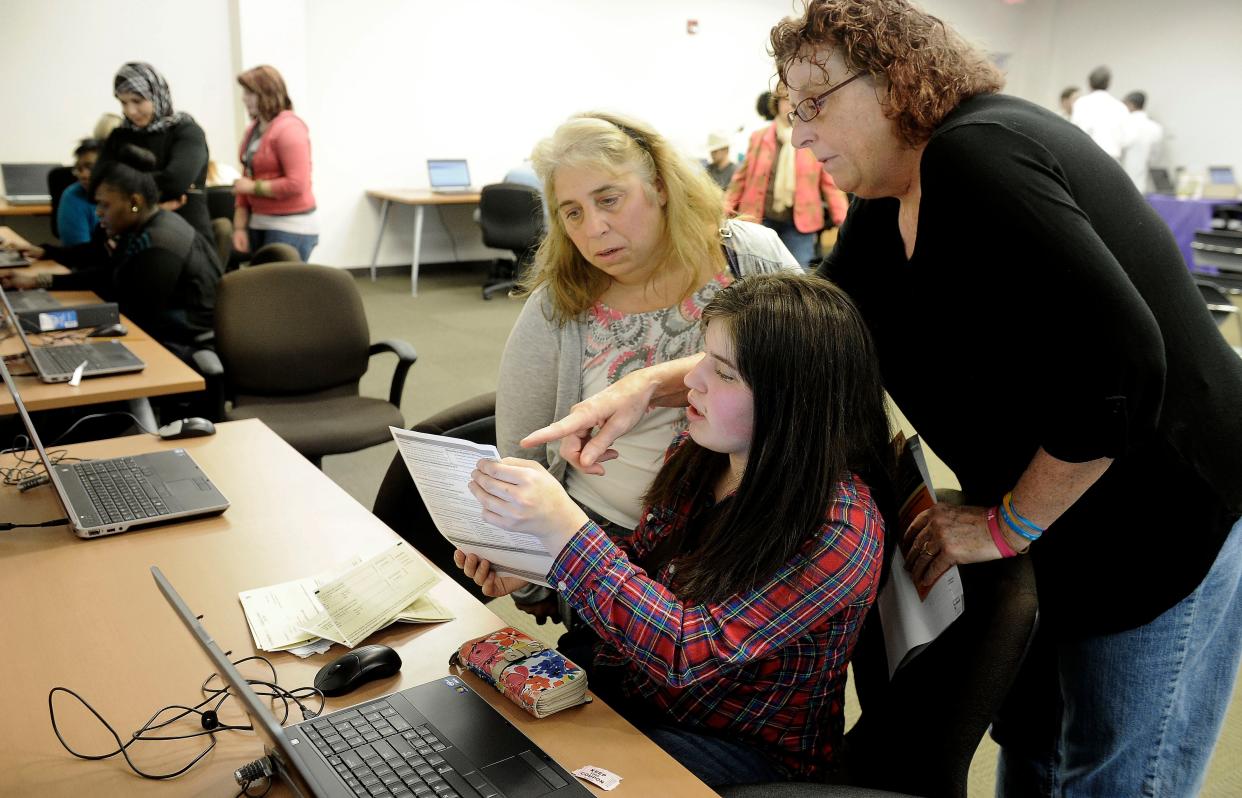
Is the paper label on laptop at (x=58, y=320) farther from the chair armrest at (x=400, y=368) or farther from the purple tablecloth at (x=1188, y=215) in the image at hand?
the purple tablecloth at (x=1188, y=215)

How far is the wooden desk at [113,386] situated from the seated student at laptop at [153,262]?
54 cm

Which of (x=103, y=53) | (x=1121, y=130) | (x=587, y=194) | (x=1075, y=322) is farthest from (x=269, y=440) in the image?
(x=1121, y=130)

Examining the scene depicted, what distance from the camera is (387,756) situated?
1.02 m

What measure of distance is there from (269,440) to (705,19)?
7884mm

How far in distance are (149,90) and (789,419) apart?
4266 mm

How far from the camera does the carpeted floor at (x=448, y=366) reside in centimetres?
227

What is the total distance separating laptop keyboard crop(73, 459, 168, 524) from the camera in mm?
1649

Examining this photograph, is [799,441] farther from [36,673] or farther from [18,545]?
[18,545]

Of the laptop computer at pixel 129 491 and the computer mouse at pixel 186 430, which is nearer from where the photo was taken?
the laptop computer at pixel 129 491

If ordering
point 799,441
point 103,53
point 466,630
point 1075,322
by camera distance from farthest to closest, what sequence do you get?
point 103,53 → point 466,630 → point 799,441 → point 1075,322

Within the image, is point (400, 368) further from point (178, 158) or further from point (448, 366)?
point (448, 366)

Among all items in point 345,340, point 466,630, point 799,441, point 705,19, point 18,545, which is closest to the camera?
point 799,441

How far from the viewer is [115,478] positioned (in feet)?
5.88

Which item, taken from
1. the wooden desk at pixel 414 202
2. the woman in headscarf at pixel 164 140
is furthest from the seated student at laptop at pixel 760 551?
the wooden desk at pixel 414 202
